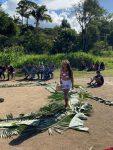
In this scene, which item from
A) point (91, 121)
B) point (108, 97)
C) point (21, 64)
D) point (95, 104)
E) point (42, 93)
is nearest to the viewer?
point (91, 121)

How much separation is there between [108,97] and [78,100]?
82.6 inches

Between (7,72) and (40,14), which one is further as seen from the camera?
(40,14)

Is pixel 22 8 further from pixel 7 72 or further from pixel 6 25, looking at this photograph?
pixel 7 72

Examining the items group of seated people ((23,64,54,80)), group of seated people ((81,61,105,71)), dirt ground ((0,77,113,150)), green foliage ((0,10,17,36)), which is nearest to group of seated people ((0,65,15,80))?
group of seated people ((23,64,54,80))

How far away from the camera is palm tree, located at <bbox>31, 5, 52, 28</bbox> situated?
62344 millimetres

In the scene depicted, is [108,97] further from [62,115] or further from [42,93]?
[62,115]

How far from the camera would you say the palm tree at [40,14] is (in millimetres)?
62344

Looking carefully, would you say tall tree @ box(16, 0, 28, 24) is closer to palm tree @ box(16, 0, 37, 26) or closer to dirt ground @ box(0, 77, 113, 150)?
palm tree @ box(16, 0, 37, 26)

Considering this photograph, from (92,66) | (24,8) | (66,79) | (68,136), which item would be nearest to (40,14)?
(24,8)

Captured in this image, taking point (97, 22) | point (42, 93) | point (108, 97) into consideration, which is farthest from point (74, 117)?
point (97, 22)

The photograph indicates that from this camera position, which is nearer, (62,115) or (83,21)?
(62,115)

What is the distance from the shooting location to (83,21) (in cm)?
6391

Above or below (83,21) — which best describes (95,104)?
below

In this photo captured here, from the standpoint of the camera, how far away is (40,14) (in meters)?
62.8
